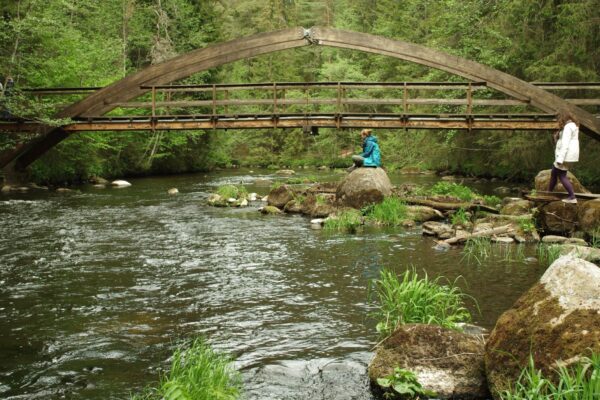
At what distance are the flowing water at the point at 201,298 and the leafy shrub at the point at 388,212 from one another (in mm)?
1029

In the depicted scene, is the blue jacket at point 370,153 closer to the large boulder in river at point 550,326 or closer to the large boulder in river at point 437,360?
the large boulder in river at point 437,360

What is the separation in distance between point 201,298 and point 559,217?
25.7 feet

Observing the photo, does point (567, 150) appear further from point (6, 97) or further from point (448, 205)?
point (6, 97)

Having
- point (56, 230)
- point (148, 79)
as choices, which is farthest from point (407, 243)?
point (148, 79)

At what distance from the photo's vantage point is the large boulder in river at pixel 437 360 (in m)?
4.73

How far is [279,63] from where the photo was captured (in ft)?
170

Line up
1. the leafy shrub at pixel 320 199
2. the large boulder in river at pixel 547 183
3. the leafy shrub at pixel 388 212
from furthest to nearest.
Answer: the leafy shrub at pixel 320 199 → the leafy shrub at pixel 388 212 → the large boulder in river at pixel 547 183

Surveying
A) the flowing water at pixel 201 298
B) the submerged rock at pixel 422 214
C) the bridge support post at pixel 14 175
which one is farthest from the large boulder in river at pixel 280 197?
the bridge support post at pixel 14 175

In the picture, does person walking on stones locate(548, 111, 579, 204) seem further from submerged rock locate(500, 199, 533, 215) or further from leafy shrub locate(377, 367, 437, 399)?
leafy shrub locate(377, 367, 437, 399)

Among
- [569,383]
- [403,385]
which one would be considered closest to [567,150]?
[403,385]

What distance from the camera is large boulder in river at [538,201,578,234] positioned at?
11.7 metres

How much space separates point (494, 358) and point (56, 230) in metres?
11.4

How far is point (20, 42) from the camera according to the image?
65.6 feet

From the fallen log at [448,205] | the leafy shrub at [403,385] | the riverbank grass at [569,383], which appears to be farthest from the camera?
the fallen log at [448,205]
